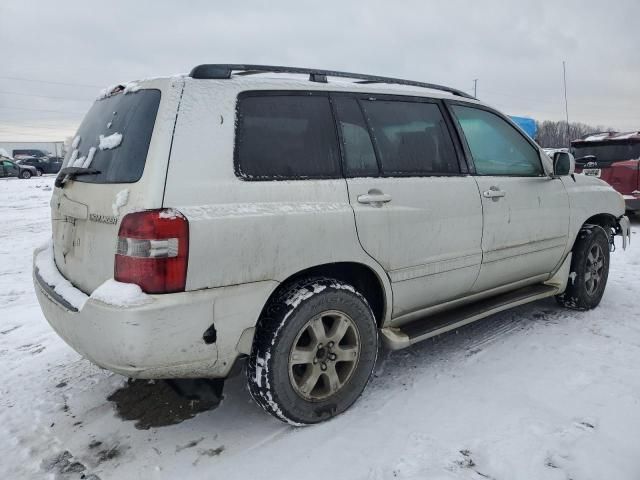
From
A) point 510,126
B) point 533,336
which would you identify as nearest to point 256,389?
point 533,336

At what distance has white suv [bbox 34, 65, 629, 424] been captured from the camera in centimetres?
213

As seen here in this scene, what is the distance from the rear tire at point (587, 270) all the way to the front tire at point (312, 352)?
247cm

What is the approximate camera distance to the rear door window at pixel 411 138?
2955 mm

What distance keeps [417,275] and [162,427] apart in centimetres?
168

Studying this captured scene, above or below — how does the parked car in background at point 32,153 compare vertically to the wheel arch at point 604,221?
above

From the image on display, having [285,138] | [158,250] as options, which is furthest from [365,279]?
[158,250]

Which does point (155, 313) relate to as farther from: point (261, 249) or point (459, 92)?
point (459, 92)

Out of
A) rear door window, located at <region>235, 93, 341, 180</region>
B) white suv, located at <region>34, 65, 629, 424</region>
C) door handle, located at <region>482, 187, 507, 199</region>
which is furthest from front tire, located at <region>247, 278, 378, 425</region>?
door handle, located at <region>482, 187, 507, 199</region>

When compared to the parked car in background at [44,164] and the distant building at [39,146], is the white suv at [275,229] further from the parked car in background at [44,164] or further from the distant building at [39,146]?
the distant building at [39,146]

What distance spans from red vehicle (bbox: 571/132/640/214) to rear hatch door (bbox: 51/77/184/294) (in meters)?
8.88

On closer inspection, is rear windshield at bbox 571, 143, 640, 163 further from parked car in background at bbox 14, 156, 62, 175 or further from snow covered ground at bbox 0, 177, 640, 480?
parked car in background at bbox 14, 156, 62, 175

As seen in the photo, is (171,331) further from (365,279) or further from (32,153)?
(32,153)

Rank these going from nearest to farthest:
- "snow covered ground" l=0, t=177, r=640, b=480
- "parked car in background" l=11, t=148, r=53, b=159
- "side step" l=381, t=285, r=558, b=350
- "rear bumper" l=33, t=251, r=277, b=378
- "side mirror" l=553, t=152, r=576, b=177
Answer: "rear bumper" l=33, t=251, r=277, b=378 → "snow covered ground" l=0, t=177, r=640, b=480 → "side step" l=381, t=285, r=558, b=350 → "side mirror" l=553, t=152, r=576, b=177 → "parked car in background" l=11, t=148, r=53, b=159

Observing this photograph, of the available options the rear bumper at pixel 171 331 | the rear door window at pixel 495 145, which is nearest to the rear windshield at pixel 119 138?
the rear bumper at pixel 171 331
